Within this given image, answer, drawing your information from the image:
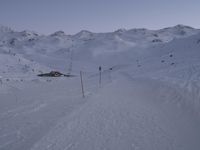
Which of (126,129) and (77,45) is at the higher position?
(77,45)

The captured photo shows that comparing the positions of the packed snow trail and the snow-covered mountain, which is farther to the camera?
the snow-covered mountain

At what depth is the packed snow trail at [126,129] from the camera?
9805mm

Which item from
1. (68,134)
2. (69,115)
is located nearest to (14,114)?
(69,115)

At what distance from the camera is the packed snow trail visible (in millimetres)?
A: 9805

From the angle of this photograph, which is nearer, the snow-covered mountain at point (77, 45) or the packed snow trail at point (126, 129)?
the packed snow trail at point (126, 129)

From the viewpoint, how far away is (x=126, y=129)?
1158 cm

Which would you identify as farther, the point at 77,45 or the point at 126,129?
the point at 77,45

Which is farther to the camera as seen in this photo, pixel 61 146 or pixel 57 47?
pixel 57 47

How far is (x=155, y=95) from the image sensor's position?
59.9 ft

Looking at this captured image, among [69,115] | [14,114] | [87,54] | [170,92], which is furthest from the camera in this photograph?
[87,54]

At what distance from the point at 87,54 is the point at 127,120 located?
86025 mm

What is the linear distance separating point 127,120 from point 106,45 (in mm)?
98555

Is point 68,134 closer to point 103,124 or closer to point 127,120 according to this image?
point 103,124

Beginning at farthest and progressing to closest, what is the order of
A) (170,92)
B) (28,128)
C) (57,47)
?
(57,47), (170,92), (28,128)
